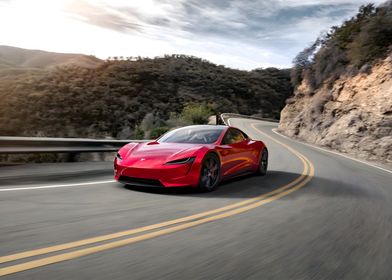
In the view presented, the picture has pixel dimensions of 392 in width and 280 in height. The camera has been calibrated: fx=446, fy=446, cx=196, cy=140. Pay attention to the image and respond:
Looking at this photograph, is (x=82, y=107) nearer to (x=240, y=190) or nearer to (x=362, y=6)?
(x=362, y=6)

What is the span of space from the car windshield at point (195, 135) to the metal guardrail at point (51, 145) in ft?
9.41

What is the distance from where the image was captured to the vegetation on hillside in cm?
2983

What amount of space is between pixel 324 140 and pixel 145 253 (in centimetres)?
2693

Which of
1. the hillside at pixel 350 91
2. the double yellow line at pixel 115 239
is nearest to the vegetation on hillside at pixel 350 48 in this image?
the hillside at pixel 350 91

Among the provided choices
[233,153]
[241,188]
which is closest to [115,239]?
[241,188]

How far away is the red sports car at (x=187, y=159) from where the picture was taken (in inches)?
292

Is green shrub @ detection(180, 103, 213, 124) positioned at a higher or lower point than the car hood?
lower

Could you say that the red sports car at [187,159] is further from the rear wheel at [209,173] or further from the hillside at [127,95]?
the hillside at [127,95]

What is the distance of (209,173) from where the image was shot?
8.07m

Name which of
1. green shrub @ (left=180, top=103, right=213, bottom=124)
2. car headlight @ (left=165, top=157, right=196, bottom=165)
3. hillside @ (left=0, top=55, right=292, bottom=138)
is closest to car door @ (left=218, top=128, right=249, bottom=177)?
car headlight @ (left=165, top=157, right=196, bottom=165)

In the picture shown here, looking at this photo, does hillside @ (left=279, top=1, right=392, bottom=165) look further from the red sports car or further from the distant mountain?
the distant mountain

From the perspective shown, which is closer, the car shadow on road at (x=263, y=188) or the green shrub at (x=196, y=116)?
the car shadow on road at (x=263, y=188)

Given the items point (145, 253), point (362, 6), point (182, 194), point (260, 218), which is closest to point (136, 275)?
point (145, 253)

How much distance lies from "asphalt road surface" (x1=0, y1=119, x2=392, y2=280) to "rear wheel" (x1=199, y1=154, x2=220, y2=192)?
243 mm
